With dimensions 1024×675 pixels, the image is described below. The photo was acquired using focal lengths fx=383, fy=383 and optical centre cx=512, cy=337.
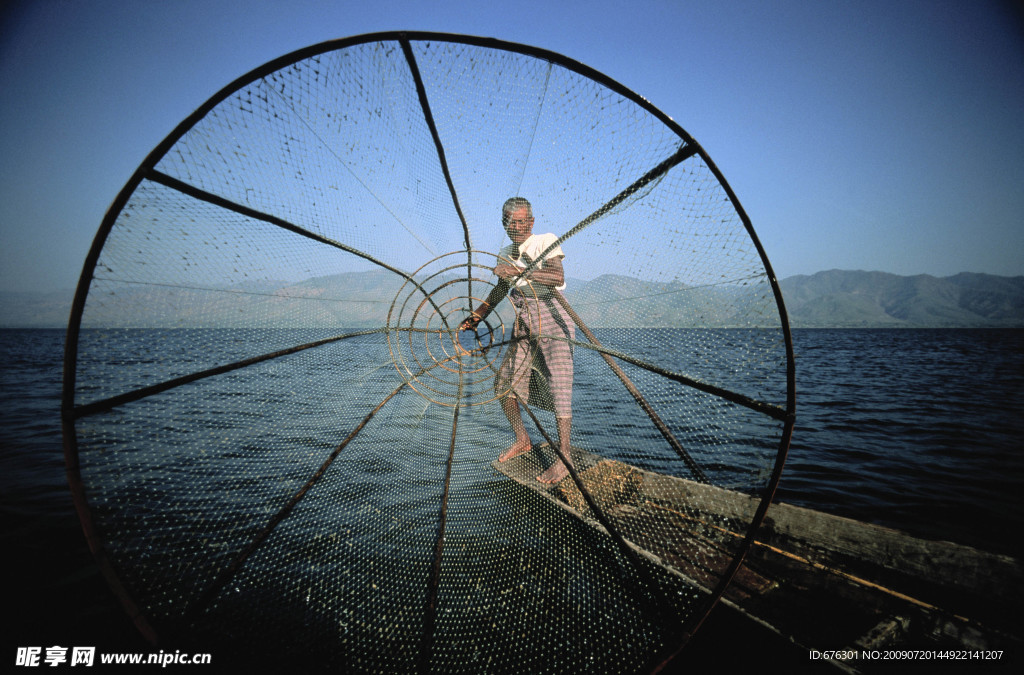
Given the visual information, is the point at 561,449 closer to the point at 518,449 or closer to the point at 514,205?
the point at 518,449

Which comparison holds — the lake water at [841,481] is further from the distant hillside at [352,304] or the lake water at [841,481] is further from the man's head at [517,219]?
the man's head at [517,219]

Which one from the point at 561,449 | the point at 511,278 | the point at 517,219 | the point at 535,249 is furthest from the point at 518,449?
the point at 517,219

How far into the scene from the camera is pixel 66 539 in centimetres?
315

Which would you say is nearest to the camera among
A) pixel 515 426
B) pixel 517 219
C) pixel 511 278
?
pixel 511 278

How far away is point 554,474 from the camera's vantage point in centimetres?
354

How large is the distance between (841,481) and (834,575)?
320 centimetres

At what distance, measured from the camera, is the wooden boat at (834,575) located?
6.47 ft

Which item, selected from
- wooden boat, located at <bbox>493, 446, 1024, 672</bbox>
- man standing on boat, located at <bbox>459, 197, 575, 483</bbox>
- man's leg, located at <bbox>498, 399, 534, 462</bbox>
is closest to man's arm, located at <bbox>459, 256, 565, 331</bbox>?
man standing on boat, located at <bbox>459, 197, 575, 483</bbox>

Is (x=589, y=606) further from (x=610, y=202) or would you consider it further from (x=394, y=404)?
(x=394, y=404)

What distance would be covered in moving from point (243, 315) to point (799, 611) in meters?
4.41

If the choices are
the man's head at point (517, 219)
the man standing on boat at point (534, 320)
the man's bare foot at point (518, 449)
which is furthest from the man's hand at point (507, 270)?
the man's bare foot at point (518, 449)

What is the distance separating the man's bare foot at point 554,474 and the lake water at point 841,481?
280 centimetres

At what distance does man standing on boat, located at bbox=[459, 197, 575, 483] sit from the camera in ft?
9.99

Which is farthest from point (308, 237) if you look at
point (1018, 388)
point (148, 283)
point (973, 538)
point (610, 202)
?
point (1018, 388)
